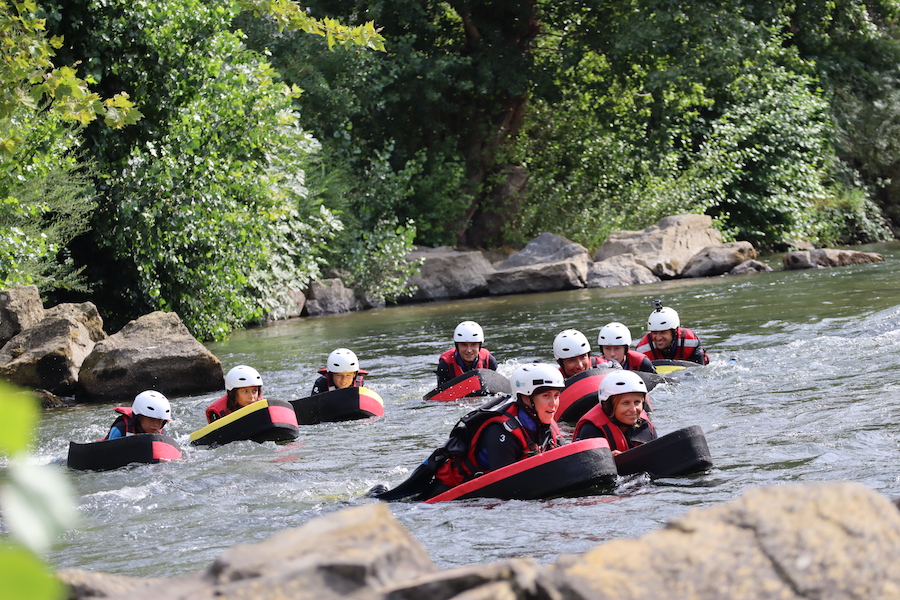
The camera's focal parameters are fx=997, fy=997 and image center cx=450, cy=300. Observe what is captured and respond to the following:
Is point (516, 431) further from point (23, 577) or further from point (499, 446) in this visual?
point (23, 577)

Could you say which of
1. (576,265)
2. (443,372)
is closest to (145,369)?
(443,372)

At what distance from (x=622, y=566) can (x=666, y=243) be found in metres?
23.6

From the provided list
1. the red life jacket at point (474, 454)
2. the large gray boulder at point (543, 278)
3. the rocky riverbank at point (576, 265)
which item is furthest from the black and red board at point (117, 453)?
the large gray boulder at point (543, 278)

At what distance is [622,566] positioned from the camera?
2281 mm

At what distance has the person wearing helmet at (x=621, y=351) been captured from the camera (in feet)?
36.1

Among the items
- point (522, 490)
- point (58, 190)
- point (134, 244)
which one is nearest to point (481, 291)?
point (134, 244)

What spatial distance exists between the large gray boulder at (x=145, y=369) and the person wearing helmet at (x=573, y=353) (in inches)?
212

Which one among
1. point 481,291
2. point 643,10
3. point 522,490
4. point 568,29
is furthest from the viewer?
point 568,29

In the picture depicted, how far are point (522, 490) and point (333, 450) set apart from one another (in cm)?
316

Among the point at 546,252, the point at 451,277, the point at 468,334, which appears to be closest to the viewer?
the point at 468,334

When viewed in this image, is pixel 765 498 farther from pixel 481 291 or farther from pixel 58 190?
pixel 481 291

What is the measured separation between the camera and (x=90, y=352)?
1372cm

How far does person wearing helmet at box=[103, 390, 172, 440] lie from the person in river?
897mm

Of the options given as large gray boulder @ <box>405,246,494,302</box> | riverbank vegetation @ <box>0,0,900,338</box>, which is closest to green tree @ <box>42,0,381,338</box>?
riverbank vegetation @ <box>0,0,900,338</box>
